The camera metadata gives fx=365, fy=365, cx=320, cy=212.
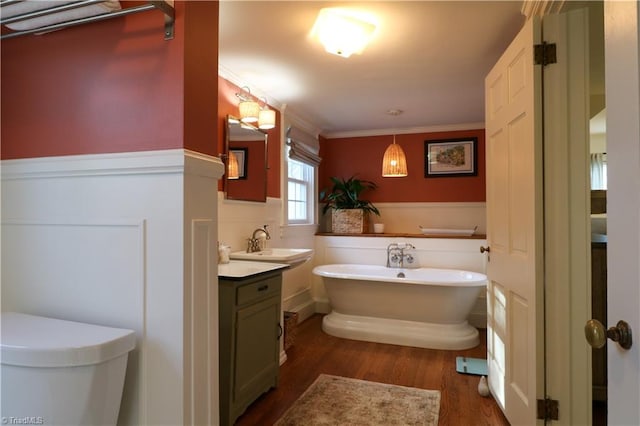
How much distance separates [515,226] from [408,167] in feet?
9.52

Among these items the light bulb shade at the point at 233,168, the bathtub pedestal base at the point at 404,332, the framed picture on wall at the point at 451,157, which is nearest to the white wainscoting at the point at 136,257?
the light bulb shade at the point at 233,168

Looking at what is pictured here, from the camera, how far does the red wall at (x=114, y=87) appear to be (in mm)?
1246

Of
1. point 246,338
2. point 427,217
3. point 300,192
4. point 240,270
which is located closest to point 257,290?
point 240,270

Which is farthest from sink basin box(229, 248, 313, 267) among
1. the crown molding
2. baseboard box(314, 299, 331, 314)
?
the crown molding

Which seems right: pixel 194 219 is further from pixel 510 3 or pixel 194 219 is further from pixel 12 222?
pixel 510 3

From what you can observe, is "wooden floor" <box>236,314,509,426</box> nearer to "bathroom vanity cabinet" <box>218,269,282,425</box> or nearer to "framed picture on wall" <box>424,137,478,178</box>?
"bathroom vanity cabinet" <box>218,269,282,425</box>

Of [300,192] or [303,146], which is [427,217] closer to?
[300,192]

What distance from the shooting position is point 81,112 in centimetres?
136

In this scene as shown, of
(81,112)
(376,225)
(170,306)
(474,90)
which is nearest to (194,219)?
(170,306)

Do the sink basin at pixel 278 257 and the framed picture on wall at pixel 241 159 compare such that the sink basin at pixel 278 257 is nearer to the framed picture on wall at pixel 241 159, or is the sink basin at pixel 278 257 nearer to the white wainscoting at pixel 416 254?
the framed picture on wall at pixel 241 159

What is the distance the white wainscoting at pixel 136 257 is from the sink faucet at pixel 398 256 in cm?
292

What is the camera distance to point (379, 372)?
2.68m

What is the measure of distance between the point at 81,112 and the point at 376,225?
3608mm

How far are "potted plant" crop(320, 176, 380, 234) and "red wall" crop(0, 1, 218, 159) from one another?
3.15 m
